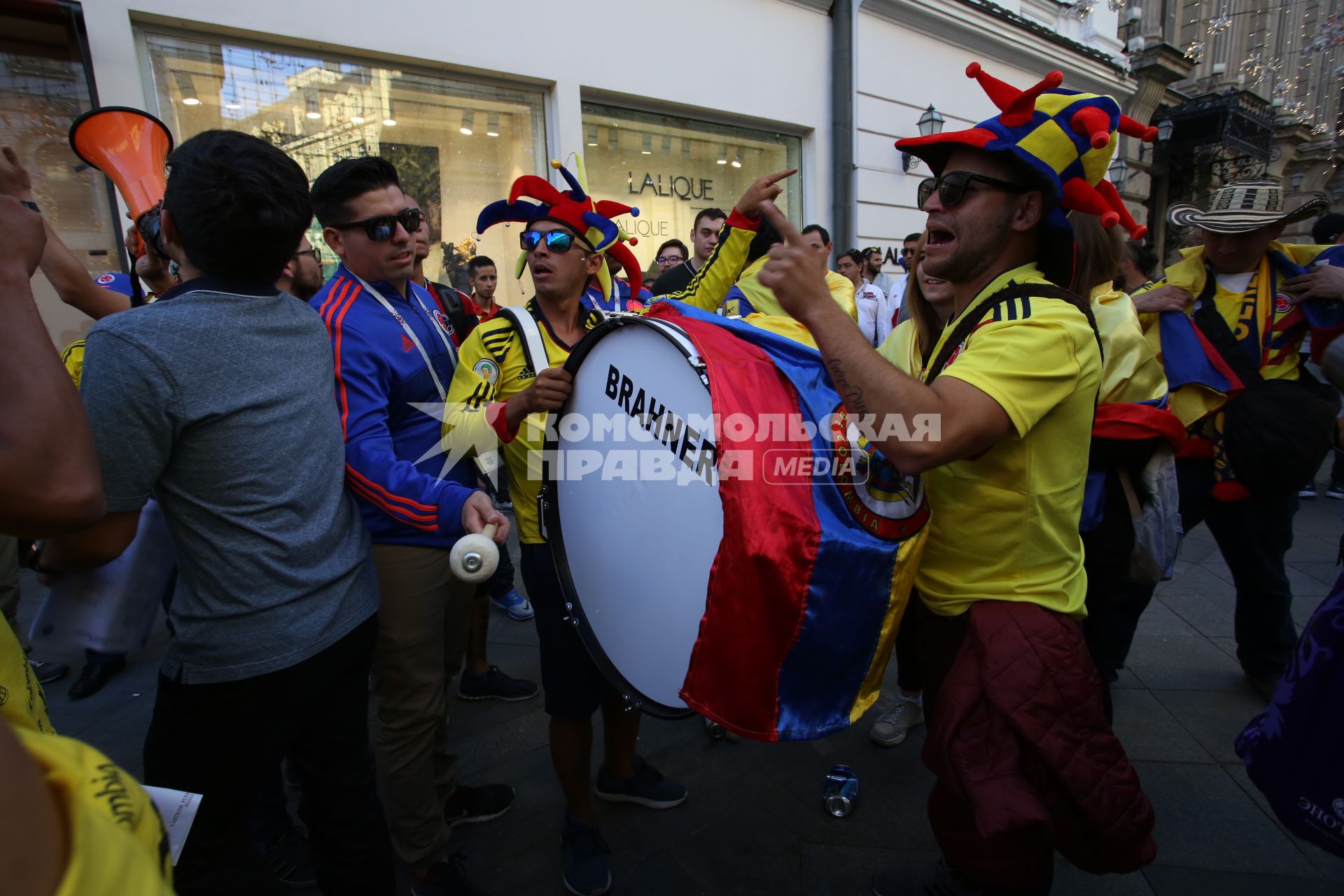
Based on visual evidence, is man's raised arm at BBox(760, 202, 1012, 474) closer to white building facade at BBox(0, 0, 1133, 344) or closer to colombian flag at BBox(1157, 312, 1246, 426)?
colombian flag at BBox(1157, 312, 1246, 426)

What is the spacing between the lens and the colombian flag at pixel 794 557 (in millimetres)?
1172

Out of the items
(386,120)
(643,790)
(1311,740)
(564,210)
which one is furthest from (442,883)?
(386,120)

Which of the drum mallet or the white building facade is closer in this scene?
the drum mallet

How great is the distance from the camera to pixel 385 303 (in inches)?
81.4

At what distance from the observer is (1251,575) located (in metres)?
3.08

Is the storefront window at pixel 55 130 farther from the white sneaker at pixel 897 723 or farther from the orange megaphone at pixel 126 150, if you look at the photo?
the white sneaker at pixel 897 723

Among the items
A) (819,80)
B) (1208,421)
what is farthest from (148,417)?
(819,80)

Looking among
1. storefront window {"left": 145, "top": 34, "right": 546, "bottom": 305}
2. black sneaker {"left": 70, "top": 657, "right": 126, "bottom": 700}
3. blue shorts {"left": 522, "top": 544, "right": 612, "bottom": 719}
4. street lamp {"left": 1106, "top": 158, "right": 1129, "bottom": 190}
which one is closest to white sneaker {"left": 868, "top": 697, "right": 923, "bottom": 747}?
blue shorts {"left": 522, "top": 544, "right": 612, "bottom": 719}

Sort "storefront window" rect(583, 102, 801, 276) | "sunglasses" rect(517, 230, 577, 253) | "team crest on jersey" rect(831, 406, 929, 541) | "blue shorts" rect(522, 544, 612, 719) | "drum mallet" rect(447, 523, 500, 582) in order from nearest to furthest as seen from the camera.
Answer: "team crest on jersey" rect(831, 406, 929, 541) → "drum mallet" rect(447, 523, 500, 582) → "blue shorts" rect(522, 544, 612, 719) → "sunglasses" rect(517, 230, 577, 253) → "storefront window" rect(583, 102, 801, 276)

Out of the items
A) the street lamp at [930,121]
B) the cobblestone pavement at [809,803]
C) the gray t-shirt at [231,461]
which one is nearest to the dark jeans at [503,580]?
the cobblestone pavement at [809,803]

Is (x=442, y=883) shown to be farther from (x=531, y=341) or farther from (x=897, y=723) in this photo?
(x=897, y=723)

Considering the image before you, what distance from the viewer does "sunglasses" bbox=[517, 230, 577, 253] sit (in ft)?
7.38

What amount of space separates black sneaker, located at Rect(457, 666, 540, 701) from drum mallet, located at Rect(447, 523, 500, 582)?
208 centimetres

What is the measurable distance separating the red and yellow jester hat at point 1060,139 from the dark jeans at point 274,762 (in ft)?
6.01
